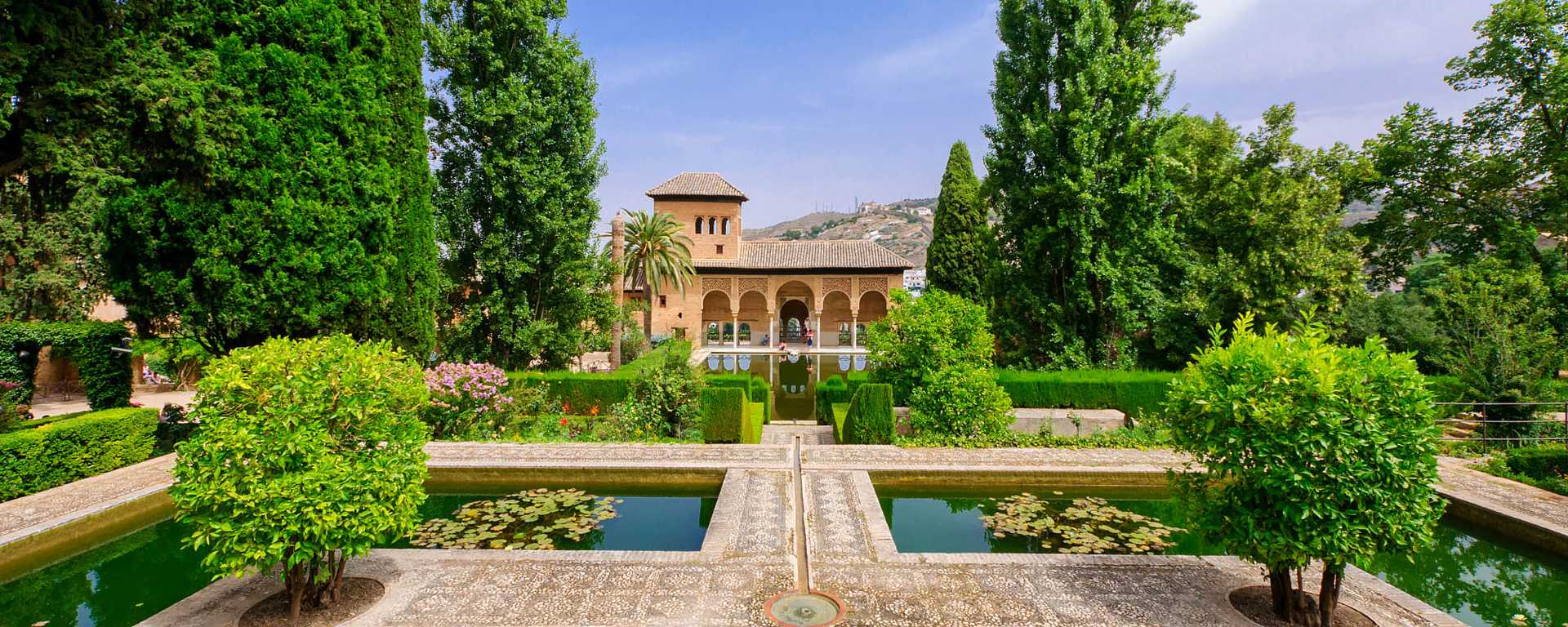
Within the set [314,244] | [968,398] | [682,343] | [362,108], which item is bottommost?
[968,398]

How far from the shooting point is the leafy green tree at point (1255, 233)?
11.4 metres

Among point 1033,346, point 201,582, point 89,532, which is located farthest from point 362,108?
point 1033,346

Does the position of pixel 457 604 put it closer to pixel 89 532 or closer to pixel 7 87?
pixel 89 532

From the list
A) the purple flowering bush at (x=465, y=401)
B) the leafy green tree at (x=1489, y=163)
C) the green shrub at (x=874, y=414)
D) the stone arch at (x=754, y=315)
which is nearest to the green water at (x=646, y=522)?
the purple flowering bush at (x=465, y=401)

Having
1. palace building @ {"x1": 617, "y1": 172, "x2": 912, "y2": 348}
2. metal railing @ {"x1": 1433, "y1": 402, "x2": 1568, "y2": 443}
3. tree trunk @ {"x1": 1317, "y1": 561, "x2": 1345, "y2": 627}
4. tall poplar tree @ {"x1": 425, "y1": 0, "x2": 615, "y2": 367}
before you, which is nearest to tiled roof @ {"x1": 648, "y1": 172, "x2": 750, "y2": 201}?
palace building @ {"x1": 617, "y1": 172, "x2": 912, "y2": 348}

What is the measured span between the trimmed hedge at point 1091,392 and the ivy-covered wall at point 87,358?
1263cm

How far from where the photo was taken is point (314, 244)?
299 inches

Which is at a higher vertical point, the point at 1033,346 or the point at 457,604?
the point at 1033,346

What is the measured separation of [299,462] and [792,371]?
18563 mm

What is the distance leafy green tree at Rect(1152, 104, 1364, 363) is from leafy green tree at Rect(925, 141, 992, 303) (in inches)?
274

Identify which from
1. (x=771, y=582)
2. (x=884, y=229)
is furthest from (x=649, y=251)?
(x=884, y=229)

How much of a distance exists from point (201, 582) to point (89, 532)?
6.17 ft

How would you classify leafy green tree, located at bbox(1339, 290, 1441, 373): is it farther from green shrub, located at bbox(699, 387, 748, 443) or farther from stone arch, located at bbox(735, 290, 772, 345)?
stone arch, located at bbox(735, 290, 772, 345)

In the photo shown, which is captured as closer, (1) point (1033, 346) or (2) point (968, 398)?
(2) point (968, 398)
